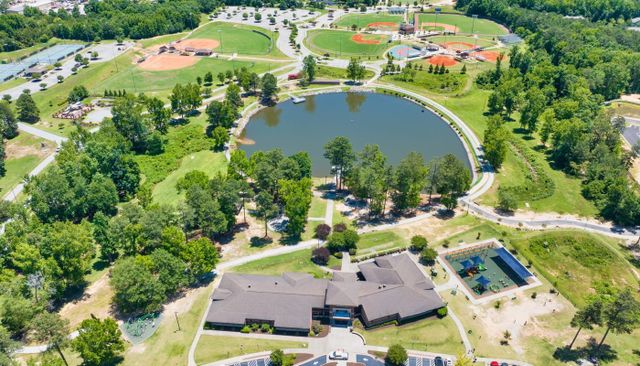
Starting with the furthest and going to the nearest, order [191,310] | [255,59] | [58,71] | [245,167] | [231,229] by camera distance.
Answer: [255,59] < [58,71] < [245,167] < [231,229] < [191,310]

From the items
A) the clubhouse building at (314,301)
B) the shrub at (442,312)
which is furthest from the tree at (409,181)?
the shrub at (442,312)

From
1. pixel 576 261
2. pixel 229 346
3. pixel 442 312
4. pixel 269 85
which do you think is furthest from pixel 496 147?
pixel 229 346

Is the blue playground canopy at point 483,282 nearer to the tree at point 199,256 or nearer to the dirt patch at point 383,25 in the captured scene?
the tree at point 199,256

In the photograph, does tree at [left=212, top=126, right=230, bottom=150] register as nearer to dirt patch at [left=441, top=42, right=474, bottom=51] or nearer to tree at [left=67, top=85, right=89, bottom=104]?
tree at [left=67, top=85, right=89, bottom=104]

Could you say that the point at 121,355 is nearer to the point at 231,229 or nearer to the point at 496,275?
the point at 231,229

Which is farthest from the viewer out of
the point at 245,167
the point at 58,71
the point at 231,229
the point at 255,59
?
the point at 255,59

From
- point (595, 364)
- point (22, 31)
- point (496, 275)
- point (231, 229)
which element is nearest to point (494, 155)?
point (496, 275)

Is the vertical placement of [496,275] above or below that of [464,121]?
below
